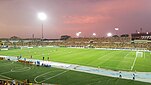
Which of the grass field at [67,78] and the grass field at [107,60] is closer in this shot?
the grass field at [67,78]

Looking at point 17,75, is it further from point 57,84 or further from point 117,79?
point 117,79

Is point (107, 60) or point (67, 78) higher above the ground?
point (107, 60)

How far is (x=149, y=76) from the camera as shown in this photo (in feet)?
85.3

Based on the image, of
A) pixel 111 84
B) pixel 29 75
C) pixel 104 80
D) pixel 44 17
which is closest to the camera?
pixel 111 84

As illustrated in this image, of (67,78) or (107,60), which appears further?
(107,60)

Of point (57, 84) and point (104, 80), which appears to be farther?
point (104, 80)

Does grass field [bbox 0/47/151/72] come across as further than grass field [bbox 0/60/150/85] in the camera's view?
Yes

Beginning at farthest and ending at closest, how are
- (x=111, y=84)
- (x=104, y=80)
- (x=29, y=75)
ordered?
(x=29, y=75), (x=104, y=80), (x=111, y=84)

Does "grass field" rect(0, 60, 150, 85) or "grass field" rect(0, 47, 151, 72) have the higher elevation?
"grass field" rect(0, 47, 151, 72)

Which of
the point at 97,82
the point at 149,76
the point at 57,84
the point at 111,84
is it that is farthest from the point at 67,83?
the point at 149,76

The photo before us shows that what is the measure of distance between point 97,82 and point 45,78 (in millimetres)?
7104

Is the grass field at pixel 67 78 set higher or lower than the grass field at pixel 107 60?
lower

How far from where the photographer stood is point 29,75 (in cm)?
2586

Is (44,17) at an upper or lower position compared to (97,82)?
upper
